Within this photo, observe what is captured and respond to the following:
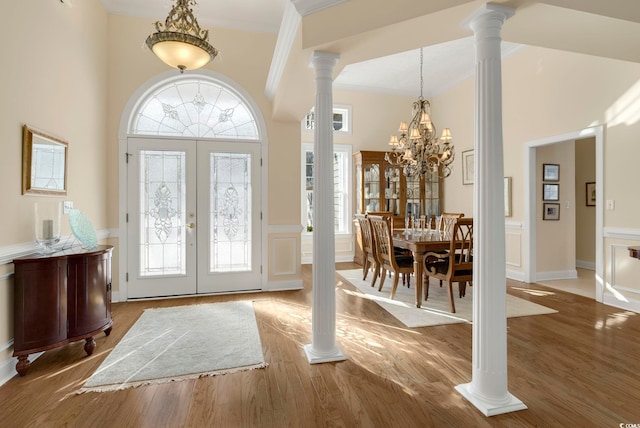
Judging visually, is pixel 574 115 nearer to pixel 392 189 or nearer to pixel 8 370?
pixel 392 189

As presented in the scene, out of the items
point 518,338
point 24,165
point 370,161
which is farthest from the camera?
point 370,161

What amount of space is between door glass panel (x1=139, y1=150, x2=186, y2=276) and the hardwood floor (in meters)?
1.11

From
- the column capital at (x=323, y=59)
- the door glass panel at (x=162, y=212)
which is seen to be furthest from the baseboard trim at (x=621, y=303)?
the door glass panel at (x=162, y=212)

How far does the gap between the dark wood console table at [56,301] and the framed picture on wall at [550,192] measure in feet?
20.7

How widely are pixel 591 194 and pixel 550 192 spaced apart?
1767mm

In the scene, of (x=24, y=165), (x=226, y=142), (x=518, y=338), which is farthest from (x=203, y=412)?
(x=226, y=142)

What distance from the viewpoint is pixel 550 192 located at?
5.45 metres

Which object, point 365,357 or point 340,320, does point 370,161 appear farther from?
point 365,357

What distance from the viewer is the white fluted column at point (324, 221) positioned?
2.60 m

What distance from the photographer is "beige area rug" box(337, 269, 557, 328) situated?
3518 millimetres

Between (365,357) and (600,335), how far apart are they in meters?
2.36

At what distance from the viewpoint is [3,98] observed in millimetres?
2277

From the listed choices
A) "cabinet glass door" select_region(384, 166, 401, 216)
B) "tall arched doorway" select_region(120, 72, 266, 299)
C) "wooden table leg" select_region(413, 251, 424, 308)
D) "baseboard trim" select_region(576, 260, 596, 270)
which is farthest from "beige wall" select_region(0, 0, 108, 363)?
"baseboard trim" select_region(576, 260, 596, 270)

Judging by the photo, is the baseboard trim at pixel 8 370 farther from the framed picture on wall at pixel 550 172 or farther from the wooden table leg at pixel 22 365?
the framed picture on wall at pixel 550 172
